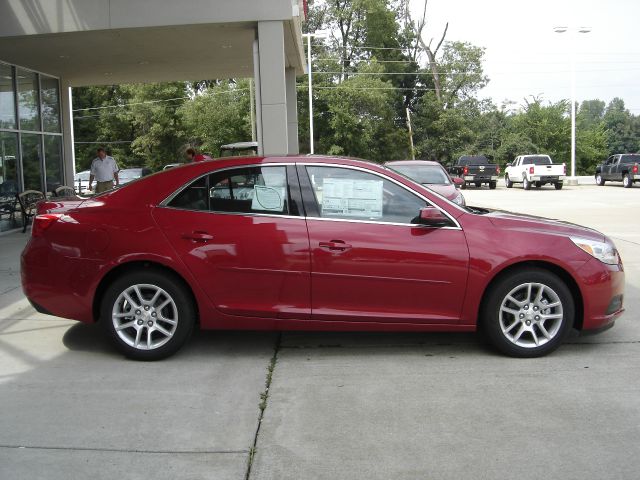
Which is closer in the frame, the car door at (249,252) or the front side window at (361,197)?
the car door at (249,252)

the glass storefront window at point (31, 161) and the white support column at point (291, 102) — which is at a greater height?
the white support column at point (291, 102)

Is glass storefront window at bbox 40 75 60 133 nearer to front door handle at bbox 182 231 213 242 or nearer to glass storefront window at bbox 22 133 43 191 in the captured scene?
glass storefront window at bbox 22 133 43 191

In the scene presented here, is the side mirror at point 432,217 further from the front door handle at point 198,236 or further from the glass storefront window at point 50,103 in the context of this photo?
the glass storefront window at point 50,103

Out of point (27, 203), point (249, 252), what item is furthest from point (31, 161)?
point (249, 252)

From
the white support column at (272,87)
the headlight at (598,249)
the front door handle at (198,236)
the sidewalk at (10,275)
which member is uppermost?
the white support column at (272,87)

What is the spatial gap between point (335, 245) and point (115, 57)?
11.9m

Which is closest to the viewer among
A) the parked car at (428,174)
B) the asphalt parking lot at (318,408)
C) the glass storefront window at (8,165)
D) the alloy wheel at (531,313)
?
the asphalt parking lot at (318,408)

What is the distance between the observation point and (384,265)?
512 centimetres

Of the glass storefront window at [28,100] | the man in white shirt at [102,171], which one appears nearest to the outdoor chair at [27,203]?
the man in white shirt at [102,171]

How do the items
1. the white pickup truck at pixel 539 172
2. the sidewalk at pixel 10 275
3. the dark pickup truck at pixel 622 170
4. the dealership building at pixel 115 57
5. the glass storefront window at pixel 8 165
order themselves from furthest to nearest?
the white pickup truck at pixel 539 172 → the dark pickup truck at pixel 622 170 → the glass storefront window at pixel 8 165 → the dealership building at pixel 115 57 → the sidewalk at pixel 10 275

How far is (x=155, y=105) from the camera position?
4709 centimetres

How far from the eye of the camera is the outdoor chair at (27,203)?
1331 cm

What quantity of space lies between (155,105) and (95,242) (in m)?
44.1

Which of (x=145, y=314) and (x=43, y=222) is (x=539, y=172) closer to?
(x=145, y=314)
